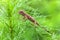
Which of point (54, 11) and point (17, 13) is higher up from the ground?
point (54, 11)

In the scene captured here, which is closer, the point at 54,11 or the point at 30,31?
the point at 30,31

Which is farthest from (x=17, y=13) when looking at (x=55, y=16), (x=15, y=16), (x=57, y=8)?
(x=57, y=8)

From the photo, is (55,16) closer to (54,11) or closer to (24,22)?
(54,11)

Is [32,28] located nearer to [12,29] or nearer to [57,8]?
[12,29]

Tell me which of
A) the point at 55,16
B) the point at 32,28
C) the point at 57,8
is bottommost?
the point at 32,28

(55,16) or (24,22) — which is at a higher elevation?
(55,16)

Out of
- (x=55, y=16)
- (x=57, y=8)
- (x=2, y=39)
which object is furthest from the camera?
(x=57, y=8)

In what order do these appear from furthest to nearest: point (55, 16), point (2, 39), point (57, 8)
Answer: point (57, 8), point (55, 16), point (2, 39)

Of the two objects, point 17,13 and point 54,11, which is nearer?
point 17,13

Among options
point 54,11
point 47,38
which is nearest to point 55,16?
point 54,11
